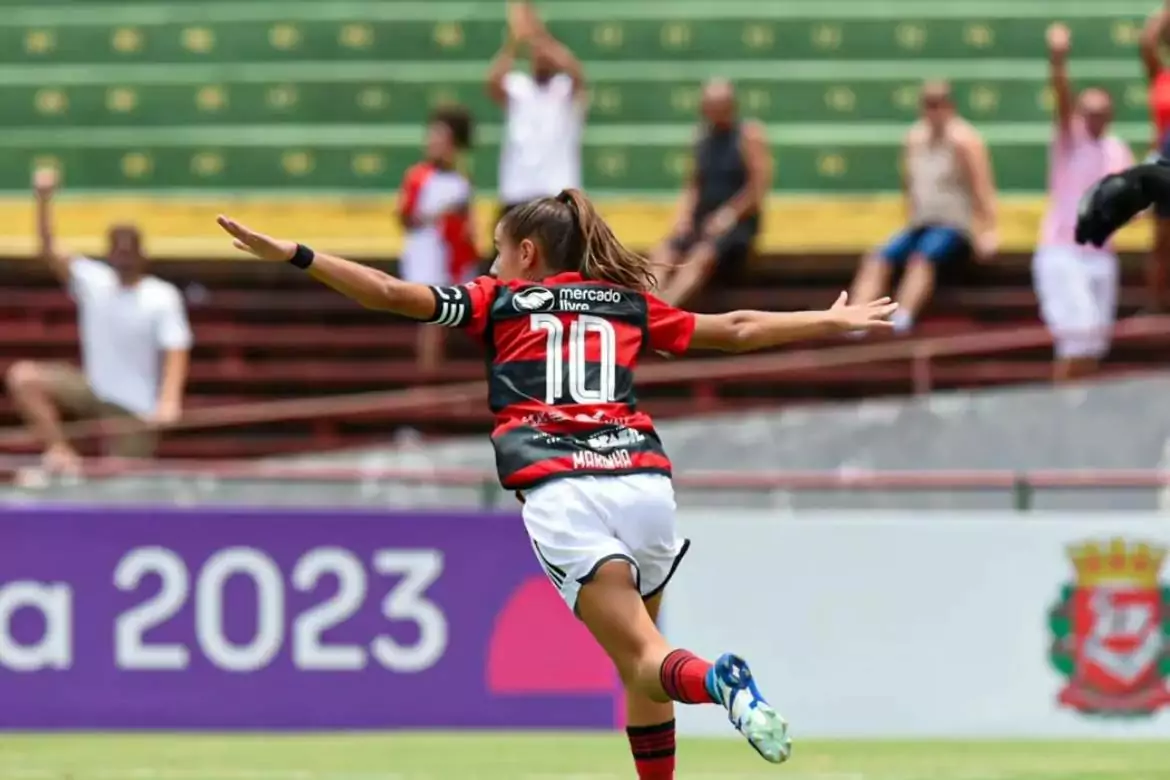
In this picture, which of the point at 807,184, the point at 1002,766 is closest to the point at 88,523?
the point at 1002,766

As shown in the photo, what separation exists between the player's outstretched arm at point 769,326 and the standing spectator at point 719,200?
7627mm

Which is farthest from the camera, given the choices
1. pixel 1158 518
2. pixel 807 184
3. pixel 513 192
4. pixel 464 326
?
pixel 807 184

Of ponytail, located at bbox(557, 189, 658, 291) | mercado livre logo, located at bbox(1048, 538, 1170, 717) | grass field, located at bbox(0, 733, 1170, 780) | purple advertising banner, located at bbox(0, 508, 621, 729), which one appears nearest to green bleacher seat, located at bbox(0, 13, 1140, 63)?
mercado livre logo, located at bbox(1048, 538, 1170, 717)

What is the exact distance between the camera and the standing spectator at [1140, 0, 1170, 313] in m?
13.4

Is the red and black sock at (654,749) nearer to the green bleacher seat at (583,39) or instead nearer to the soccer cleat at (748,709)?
the soccer cleat at (748,709)

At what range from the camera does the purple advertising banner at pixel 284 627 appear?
1169cm

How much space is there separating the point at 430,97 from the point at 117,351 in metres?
7.01

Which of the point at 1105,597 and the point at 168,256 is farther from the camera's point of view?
the point at 168,256

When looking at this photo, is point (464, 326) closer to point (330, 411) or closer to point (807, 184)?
point (330, 411)

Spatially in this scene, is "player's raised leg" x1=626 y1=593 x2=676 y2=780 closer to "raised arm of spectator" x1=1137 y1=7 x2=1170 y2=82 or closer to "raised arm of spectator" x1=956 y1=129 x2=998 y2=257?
"raised arm of spectator" x1=1137 y1=7 x2=1170 y2=82

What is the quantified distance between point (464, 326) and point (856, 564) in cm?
525

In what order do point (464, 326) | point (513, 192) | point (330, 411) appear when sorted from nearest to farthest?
1. point (464, 326)
2. point (330, 411)
3. point (513, 192)

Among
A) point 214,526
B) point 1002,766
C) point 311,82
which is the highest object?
point 311,82

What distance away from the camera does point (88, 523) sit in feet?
38.7
